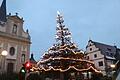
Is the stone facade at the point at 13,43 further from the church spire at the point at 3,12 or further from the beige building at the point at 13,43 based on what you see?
the church spire at the point at 3,12

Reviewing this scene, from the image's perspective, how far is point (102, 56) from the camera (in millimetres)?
43469

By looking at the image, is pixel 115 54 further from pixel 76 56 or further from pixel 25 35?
pixel 76 56

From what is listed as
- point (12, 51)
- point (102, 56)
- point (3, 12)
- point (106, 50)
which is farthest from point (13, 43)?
point (106, 50)

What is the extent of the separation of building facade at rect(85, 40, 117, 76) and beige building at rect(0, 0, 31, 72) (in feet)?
46.2

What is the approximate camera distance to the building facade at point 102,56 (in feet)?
141

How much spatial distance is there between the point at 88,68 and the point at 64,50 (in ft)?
8.90

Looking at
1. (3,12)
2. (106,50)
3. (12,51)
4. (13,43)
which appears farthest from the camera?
(106,50)

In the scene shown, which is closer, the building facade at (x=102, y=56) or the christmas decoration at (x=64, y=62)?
the christmas decoration at (x=64, y=62)

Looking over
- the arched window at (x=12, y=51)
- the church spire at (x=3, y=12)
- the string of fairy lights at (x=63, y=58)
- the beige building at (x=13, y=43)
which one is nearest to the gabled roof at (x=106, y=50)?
the beige building at (x=13, y=43)

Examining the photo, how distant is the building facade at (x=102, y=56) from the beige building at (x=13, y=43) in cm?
1409

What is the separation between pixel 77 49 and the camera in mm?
20391

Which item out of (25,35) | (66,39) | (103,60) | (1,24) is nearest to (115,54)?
(103,60)

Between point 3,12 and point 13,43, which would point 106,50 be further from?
point 3,12

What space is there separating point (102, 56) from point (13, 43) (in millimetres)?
18213
